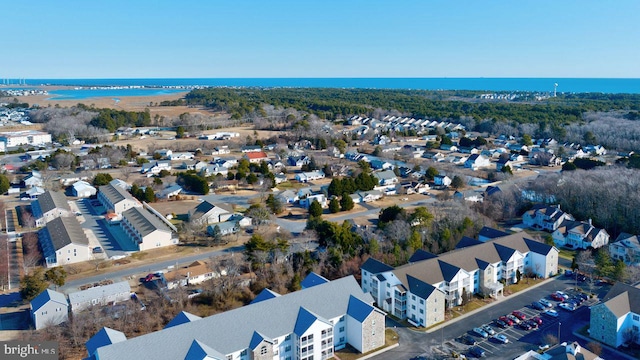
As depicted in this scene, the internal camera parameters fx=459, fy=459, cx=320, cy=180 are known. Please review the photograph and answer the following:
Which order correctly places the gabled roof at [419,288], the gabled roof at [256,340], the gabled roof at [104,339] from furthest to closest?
the gabled roof at [419,288] < the gabled roof at [256,340] < the gabled roof at [104,339]

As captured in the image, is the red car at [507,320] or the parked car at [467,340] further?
the red car at [507,320]

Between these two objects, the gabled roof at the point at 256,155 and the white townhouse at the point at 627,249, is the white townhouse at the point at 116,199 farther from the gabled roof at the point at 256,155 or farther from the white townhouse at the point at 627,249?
the white townhouse at the point at 627,249

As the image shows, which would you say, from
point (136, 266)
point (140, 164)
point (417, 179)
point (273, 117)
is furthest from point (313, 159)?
point (273, 117)

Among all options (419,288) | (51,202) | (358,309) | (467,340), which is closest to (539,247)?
(419,288)

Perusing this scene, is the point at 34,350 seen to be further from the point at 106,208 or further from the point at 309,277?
the point at 106,208

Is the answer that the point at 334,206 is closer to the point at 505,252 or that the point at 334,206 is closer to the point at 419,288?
the point at 505,252

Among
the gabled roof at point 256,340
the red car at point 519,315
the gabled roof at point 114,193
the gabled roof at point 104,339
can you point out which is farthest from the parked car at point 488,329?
the gabled roof at point 114,193
